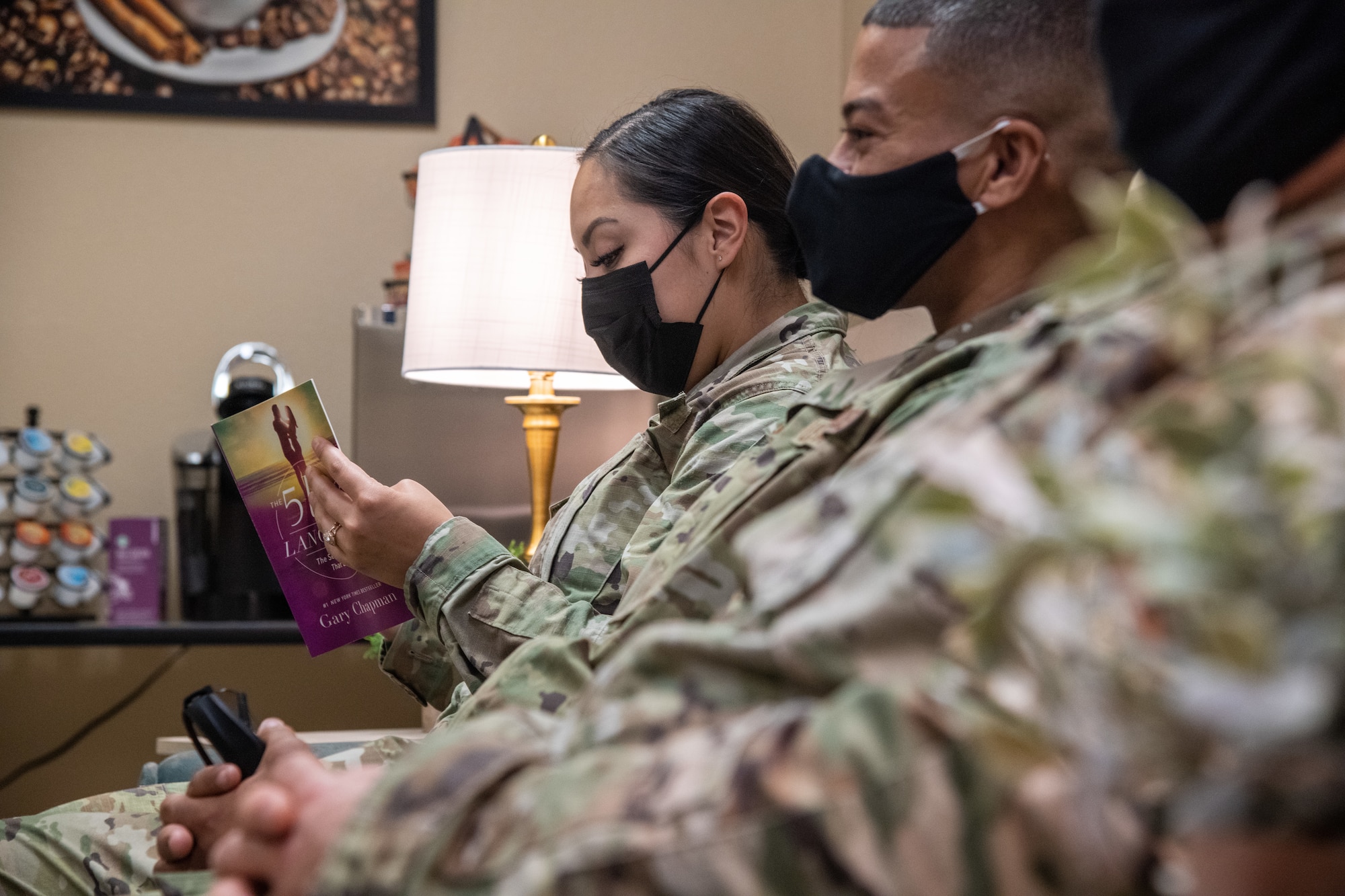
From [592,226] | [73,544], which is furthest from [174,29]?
[592,226]

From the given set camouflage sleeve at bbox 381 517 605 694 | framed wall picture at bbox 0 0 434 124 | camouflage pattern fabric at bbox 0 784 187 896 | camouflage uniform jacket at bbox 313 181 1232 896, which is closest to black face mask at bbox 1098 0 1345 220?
camouflage uniform jacket at bbox 313 181 1232 896

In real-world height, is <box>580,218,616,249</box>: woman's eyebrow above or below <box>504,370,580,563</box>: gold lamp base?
above

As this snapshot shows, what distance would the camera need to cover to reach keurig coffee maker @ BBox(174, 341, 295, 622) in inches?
82.1

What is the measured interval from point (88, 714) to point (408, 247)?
1206 mm

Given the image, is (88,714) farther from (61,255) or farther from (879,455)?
(879,455)

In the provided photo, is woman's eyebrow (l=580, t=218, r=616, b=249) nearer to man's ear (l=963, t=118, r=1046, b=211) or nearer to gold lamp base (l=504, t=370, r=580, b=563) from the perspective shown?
gold lamp base (l=504, t=370, r=580, b=563)

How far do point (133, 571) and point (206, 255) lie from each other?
730 mm

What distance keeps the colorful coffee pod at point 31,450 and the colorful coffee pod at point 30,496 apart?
23 mm

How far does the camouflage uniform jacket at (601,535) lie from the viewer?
3.44 feet

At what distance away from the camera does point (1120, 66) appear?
625mm

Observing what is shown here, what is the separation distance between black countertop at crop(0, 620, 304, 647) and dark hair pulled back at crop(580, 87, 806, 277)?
106 cm

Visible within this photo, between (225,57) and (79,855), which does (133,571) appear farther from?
(79,855)

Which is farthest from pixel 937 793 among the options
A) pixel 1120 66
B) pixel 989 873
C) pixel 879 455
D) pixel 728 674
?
pixel 1120 66

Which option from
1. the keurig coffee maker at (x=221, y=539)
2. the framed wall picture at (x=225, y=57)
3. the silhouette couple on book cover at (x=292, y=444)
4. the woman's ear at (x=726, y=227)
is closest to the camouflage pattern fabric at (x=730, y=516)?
the silhouette couple on book cover at (x=292, y=444)
